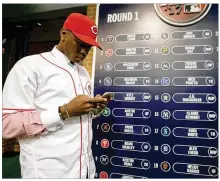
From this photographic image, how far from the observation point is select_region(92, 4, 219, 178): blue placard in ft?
4.59

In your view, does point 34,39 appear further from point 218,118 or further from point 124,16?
point 218,118

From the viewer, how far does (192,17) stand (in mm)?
1445

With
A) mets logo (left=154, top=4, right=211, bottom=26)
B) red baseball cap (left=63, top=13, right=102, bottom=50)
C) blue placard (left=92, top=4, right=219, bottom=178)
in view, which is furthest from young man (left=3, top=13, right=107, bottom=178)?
mets logo (left=154, top=4, right=211, bottom=26)

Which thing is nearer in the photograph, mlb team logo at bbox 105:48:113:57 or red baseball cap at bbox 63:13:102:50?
red baseball cap at bbox 63:13:102:50

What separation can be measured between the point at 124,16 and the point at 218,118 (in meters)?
0.92

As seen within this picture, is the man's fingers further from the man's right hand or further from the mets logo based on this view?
the mets logo

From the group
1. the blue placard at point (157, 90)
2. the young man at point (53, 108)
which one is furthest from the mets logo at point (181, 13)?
the young man at point (53, 108)

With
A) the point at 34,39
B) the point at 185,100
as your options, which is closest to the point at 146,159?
the point at 185,100

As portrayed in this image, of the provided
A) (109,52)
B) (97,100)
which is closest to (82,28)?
(97,100)

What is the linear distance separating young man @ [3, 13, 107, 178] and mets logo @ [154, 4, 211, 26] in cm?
65

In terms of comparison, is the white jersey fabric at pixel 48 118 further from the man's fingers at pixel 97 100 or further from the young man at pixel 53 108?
the man's fingers at pixel 97 100

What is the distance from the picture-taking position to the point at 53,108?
0.97 m

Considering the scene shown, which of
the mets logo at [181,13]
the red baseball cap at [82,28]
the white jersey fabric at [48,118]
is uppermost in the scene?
the mets logo at [181,13]

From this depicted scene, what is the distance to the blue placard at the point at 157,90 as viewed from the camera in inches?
55.1
